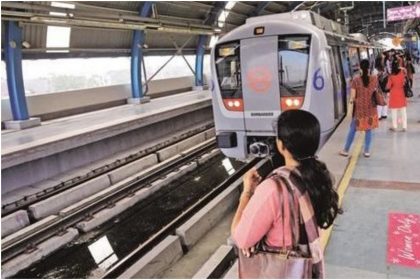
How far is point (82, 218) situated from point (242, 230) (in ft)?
17.3

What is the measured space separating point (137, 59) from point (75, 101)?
253cm

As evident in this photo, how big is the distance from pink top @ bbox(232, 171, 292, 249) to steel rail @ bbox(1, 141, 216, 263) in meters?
4.67

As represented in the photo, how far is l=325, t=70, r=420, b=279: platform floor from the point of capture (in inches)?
143

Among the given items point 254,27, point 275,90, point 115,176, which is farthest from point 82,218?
point 254,27

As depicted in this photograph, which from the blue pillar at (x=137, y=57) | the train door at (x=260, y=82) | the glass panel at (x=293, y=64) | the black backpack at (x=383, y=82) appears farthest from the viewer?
the blue pillar at (x=137, y=57)

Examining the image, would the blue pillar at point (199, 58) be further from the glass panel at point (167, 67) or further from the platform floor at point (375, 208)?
the platform floor at point (375, 208)

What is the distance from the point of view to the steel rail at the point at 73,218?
5.81 metres

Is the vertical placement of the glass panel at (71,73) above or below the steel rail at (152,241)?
above

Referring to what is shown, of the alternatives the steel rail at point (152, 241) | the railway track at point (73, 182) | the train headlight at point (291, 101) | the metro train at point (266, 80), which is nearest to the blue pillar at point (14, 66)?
the railway track at point (73, 182)

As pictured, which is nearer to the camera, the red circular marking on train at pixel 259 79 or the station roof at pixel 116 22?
the red circular marking on train at pixel 259 79

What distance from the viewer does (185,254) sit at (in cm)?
533

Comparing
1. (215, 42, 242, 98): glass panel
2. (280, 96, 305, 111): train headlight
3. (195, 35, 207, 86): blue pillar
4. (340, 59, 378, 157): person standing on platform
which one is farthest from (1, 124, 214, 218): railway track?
(195, 35, 207, 86): blue pillar

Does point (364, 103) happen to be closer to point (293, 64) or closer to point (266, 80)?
point (293, 64)

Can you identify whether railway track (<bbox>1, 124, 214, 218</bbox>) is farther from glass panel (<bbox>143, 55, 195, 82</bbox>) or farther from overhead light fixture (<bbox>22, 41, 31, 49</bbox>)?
glass panel (<bbox>143, 55, 195, 82</bbox>)
